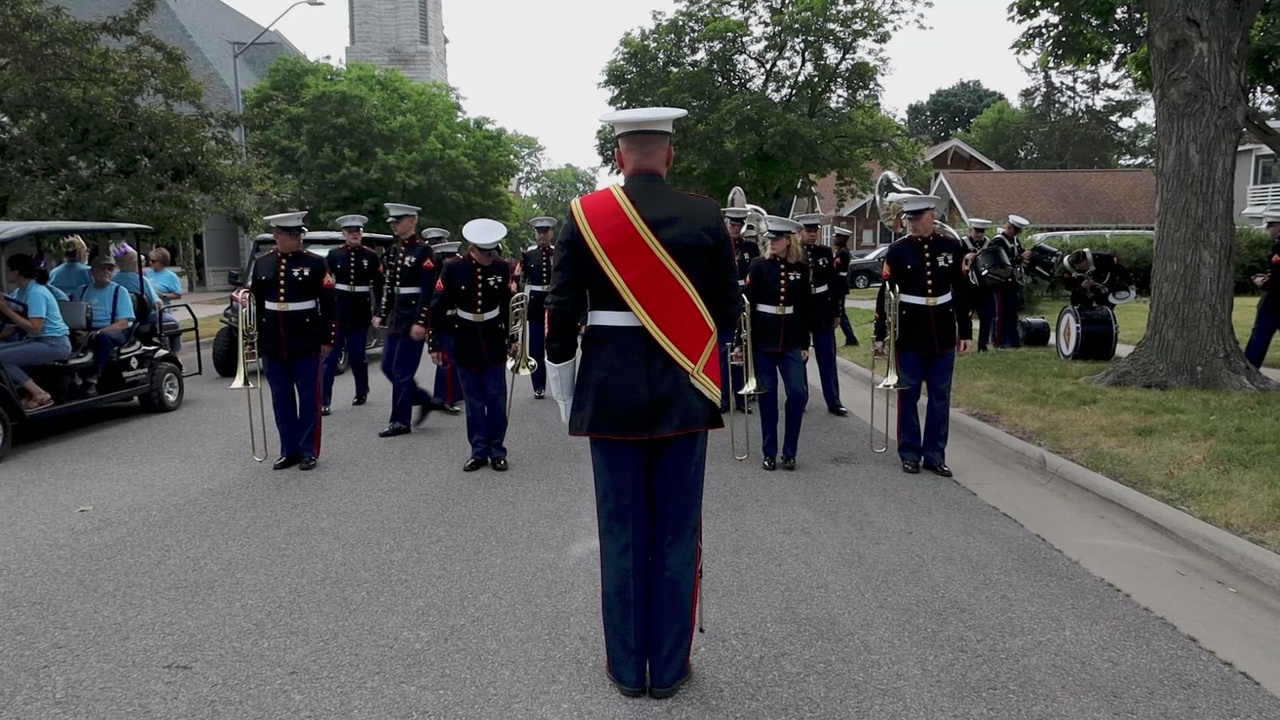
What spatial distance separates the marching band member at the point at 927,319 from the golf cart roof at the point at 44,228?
23.7 ft

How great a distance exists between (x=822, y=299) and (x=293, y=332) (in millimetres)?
4726

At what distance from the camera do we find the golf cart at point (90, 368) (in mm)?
8148

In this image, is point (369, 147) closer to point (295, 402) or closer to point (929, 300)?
point (295, 402)

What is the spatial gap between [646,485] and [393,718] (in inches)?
47.9

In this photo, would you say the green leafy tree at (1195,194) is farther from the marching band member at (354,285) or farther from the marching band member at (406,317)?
the marching band member at (354,285)

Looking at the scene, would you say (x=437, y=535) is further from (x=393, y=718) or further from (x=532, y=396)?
(x=532, y=396)

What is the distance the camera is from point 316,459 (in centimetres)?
757

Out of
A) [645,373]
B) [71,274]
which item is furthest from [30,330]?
[645,373]

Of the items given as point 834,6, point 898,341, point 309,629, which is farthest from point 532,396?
point 834,6

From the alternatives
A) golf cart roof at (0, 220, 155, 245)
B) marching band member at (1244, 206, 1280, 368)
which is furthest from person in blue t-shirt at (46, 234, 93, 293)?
marching band member at (1244, 206, 1280, 368)

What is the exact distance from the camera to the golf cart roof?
826 cm

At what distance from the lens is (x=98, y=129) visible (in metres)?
15.5

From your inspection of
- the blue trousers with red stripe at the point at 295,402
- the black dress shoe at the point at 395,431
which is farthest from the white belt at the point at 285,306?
the black dress shoe at the point at 395,431

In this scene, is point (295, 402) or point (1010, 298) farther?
point (1010, 298)
